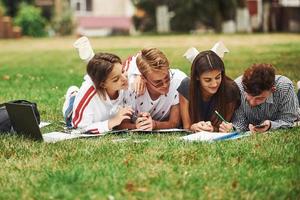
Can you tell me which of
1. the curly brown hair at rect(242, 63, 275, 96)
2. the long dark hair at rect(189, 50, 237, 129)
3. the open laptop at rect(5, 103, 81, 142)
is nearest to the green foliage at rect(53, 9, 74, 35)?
the long dark hair at rect(189, 50, 237, 129)

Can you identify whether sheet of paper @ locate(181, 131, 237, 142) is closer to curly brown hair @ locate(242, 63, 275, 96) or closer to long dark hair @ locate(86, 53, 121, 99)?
curly brown hair @ locate(242, 63, 275, 96)

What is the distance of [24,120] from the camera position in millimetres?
6121

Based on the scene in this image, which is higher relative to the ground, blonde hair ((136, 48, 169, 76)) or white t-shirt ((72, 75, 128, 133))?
blonde hair ((136, 48, 169, 76))

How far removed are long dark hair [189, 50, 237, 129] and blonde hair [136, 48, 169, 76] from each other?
0.25 m

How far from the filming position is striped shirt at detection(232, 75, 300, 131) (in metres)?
6.41

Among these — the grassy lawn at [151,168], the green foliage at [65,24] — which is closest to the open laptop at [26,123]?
the grassy lawn at [151,168]

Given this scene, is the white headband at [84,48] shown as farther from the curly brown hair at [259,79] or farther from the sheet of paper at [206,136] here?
the curly brown hair at [259,79]

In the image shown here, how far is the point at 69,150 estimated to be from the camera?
5641 mm

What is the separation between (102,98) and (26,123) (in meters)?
0.81

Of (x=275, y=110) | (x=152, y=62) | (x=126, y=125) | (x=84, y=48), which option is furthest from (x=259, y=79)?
(x=84, y=48)

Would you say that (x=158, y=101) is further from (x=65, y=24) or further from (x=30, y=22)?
(x=65, y=24)

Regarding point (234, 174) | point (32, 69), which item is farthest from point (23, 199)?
point (32, 69)

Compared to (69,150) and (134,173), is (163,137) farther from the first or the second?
(134,173)

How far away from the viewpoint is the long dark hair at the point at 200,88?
21.0 ft
